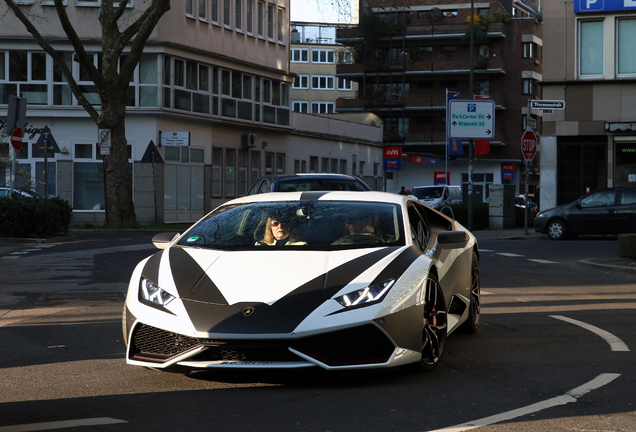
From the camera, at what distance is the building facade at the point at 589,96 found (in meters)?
32.7

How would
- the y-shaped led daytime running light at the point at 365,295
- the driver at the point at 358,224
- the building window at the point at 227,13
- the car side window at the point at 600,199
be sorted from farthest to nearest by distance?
the building window at the point at 227,13, the car side window at the point at 600,199, the driver at the point at 358,224, the y-shaped led daytime running light at the point at 365,295

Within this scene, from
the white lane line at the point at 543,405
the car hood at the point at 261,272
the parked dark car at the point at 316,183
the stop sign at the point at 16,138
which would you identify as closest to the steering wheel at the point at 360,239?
the car hood at the point at 261,272

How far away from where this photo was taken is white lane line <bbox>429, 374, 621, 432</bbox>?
4.70 metres

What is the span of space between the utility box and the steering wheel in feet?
87.1

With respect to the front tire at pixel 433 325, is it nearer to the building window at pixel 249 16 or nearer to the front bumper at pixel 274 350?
the front bumper at pixel 274 350

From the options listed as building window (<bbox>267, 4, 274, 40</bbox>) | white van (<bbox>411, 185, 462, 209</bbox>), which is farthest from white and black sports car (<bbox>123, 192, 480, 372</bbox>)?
building window (<bbox>267, 4, 274, 40</bbox>)

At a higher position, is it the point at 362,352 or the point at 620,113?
the point at 620,113

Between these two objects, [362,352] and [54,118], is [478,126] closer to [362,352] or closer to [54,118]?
[54,118]

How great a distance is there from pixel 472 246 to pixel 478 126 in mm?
21723

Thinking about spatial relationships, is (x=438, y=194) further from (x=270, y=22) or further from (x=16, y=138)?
(x=16, y=138)

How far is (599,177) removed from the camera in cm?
3338

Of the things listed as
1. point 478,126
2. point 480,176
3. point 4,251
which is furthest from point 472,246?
point 480,176

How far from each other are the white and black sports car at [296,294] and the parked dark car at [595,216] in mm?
19616

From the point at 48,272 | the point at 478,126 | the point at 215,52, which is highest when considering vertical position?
the point at 215,52
